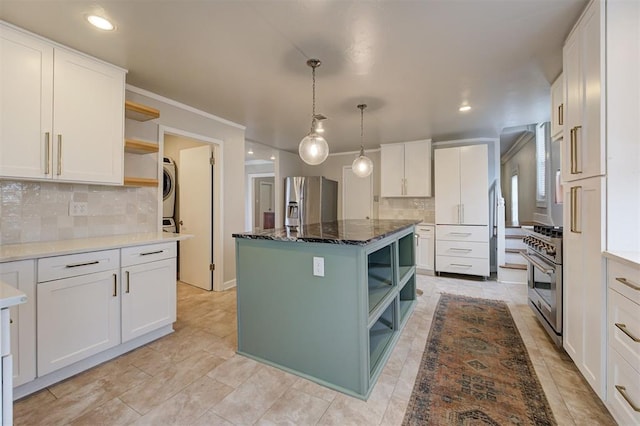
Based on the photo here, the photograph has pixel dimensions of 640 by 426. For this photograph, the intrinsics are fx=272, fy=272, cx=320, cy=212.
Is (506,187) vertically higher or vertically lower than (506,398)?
higher

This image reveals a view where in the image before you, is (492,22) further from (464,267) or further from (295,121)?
(464,267)

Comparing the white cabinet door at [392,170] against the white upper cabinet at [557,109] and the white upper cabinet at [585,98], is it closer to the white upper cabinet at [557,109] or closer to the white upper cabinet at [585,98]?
the white upper cabinet at [557,109]

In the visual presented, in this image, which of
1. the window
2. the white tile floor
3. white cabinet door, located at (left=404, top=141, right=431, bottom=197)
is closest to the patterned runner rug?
the white tile floor

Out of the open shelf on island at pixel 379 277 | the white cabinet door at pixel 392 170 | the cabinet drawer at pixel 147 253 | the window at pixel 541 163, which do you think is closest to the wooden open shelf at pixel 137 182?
the cabinet drawer at pixel 147 253

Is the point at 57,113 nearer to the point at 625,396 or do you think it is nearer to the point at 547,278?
the point at 625,396

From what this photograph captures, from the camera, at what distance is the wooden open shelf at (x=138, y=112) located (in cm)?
241

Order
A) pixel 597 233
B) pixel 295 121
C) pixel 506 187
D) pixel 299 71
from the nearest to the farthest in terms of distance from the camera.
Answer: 1. pixel 597 233
2. pixel 299 71
3. pixel 295 121
4. pixel 506 187

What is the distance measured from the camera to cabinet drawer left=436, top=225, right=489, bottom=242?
4.26m

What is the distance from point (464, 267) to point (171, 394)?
421 cm

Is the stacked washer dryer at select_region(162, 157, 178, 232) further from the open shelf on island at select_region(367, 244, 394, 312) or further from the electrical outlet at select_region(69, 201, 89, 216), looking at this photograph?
the open shelf on island at select_region(367, 244, 394, 312)

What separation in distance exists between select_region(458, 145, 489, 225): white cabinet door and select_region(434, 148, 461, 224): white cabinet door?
0.07 m

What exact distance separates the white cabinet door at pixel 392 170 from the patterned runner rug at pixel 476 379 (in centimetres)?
270

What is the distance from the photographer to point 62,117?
201 centimetres

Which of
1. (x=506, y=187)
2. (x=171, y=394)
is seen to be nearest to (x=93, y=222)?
(x=171, y=394)
